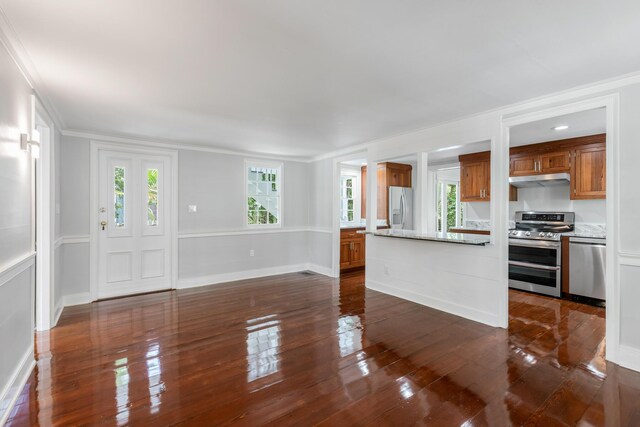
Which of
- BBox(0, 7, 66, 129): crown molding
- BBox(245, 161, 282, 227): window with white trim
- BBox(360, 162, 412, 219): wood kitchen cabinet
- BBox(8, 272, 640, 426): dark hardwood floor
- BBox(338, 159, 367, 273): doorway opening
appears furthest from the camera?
BBox(338, 159, 367, 273): doorway opening

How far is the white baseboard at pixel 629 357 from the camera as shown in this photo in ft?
8.24

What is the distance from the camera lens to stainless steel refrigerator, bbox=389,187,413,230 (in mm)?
6319

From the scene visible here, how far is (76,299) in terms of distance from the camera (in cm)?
429

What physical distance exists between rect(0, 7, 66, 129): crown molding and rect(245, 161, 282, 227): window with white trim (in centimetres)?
302

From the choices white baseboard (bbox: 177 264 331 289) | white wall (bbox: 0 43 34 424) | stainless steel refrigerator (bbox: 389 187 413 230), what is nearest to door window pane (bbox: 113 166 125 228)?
white baseboard (bbox: 177 264 331 289)

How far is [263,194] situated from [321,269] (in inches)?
71.3

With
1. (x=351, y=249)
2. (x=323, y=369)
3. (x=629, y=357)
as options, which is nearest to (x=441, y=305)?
(x=629, y=357)

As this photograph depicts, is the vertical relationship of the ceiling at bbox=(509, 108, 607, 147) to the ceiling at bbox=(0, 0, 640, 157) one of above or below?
below

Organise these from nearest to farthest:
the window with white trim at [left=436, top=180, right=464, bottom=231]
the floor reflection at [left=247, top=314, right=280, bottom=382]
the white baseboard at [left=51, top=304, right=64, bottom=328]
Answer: the floor reflection at [left=247, top=314, right=280, bottom=382] < the white baseboard at [left=51, top=304, right=64, bottom=328] < the window with white trim at [left=436, top=180, right=464, bottom=231]

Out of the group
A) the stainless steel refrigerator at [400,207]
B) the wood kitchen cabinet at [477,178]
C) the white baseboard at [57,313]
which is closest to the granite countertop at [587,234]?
the wood kitchen cabinet at [477,178]

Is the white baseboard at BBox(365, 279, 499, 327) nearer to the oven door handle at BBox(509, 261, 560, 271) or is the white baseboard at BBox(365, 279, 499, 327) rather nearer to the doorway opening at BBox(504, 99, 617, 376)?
the doorway opening at BBox(504, 99, 617, 376)

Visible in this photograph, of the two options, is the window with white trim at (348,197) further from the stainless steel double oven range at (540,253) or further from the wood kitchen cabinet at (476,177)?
→ the stainless steel double oven range at (540,253)

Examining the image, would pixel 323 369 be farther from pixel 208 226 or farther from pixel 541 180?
pixel 541 180

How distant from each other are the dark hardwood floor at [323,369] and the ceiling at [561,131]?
89.0 inches
